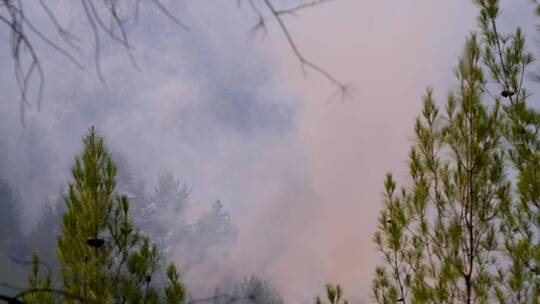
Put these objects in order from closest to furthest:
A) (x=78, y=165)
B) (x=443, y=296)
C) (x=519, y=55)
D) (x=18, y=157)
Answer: (x=443, y=296) < (x=519, y=55) < (x=78, y=165) < (x=18, y=157)

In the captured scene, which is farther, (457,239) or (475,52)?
(475,52)

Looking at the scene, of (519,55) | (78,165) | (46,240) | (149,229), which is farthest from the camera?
(149,229)

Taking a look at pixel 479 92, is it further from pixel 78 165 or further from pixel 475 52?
pixel 78 165

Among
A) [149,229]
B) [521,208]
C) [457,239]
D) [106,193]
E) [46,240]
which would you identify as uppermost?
[149,229]

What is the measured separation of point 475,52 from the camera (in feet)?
19.5

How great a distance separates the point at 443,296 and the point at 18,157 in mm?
186068

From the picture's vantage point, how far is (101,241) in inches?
243

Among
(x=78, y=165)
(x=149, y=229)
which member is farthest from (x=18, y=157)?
(x=78, y=165)

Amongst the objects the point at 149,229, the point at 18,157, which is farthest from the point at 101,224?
the point at 18,157

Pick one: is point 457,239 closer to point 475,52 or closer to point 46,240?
point 475,52

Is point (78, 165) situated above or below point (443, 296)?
above

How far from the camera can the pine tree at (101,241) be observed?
6.17m

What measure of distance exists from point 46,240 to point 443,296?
10898 centimetres

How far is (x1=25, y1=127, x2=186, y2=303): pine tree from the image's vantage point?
617cm
